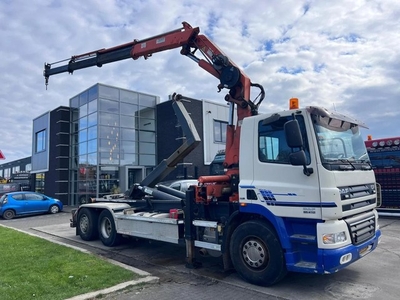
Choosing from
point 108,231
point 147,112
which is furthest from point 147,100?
point 108,231

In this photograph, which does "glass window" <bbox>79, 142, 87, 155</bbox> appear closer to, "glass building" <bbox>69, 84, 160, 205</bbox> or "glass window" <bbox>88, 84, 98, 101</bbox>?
"glass building" <bbox>69, 84, 160, 205</bbox>

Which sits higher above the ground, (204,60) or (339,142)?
(204,60)

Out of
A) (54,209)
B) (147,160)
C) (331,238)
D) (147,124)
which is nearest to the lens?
(331,238)

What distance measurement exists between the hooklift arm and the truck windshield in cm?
187

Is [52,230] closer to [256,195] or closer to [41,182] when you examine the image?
[256,195]

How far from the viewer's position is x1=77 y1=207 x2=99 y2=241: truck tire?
10000mm

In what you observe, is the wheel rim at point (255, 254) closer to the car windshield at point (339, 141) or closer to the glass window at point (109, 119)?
the car windshield at point (339, 141)

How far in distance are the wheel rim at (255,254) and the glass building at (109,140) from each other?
56.9 ft

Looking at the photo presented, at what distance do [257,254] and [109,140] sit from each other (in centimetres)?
1831

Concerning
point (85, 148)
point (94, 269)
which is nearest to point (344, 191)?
point (94, 269)

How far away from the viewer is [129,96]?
78.2 ft

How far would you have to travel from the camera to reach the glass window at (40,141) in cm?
2725

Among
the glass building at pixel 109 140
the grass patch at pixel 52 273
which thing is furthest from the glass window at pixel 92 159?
the grass patch at pixel 52 273

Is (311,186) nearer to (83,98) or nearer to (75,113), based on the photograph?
(83,98)
